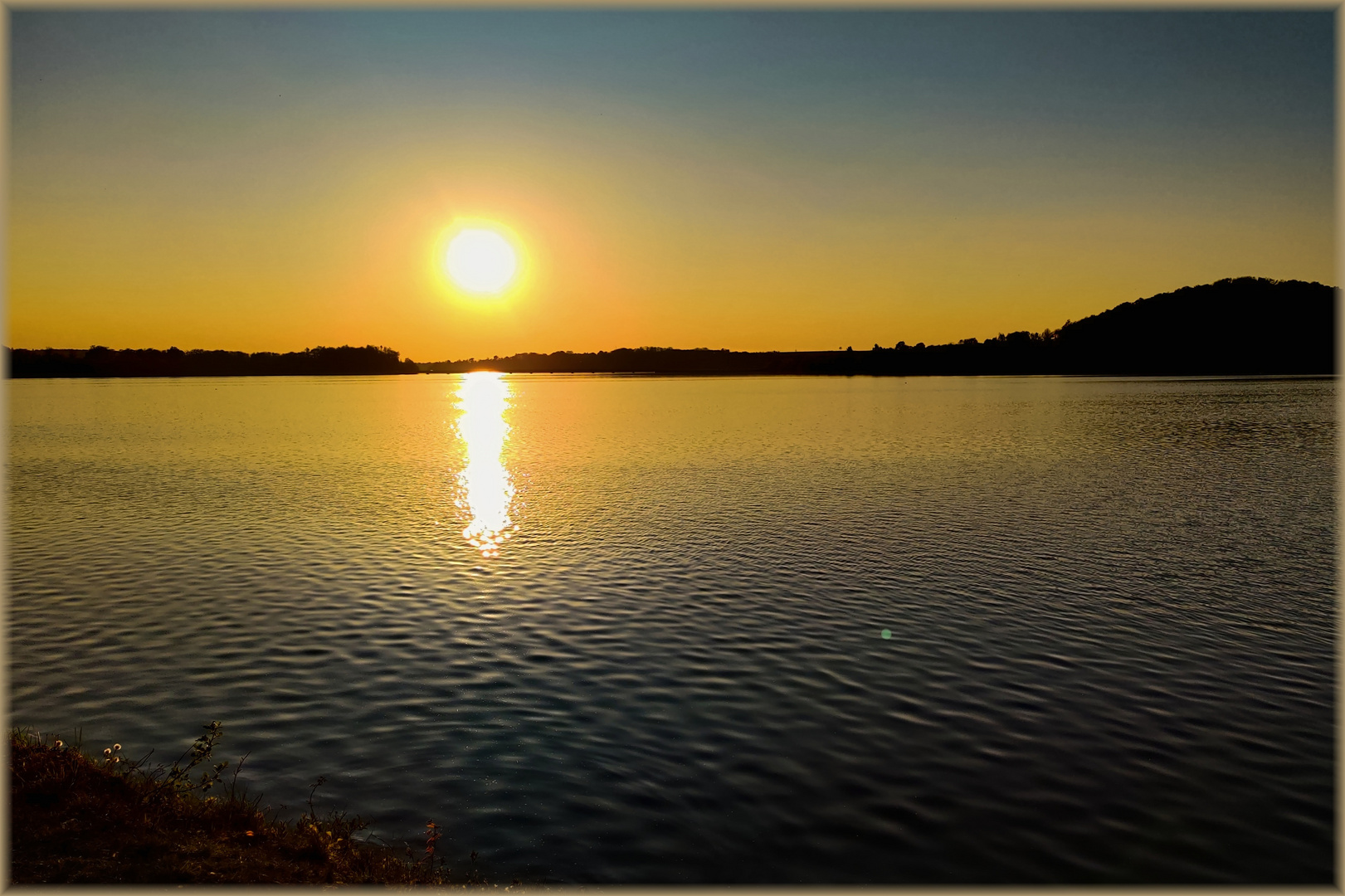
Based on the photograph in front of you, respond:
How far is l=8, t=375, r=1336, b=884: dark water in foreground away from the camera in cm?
1562

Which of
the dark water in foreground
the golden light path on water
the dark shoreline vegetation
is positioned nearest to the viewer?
the dark shoreline vegetation

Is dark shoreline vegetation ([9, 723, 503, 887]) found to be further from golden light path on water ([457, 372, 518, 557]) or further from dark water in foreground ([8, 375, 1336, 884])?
golden light path on water ([457, 372, 518, 557])

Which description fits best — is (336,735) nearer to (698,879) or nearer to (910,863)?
(698,879)

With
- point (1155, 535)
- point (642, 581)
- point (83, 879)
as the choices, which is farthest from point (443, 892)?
point (1155, 535)

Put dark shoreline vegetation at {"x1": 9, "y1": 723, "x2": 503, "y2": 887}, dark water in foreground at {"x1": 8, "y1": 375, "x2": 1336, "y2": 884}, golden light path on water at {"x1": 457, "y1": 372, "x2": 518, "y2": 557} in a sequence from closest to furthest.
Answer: dark shoreline vegetation at {"x1": 9, "y1": 723, "x2": 503, "y2": 887} → dark water in foreground at {"x1": 8, "y1": 375, "x2": 1336, "y2": 884} → golden light path on water at {"x1": 457, "y1": 372, "x2": 518, "y2": 557}

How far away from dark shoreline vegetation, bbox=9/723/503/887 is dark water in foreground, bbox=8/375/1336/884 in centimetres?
93

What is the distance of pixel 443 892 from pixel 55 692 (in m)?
15.8

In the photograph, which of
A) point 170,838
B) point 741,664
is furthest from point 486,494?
point 170,838

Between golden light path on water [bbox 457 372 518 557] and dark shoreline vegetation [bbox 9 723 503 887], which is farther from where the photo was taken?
golden light path on water [bbox 457 372 518 557]

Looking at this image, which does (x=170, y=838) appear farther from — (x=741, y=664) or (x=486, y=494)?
(x=486, y=494)

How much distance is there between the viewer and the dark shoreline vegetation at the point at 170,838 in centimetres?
1296

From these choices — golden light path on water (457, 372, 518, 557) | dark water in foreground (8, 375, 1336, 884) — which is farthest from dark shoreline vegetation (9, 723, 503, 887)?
golden light path on water (457, 372, 518, 557)

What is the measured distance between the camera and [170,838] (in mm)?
13945

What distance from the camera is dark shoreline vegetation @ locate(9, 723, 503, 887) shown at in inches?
510
